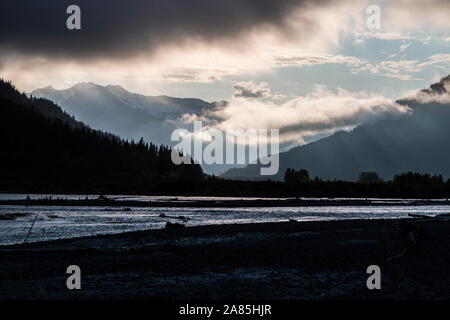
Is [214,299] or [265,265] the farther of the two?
[265,265]

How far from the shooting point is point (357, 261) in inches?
1024

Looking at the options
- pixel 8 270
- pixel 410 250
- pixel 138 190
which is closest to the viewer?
pixel 8 270

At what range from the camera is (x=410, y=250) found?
29109 millimetres

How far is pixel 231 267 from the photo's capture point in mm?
25203

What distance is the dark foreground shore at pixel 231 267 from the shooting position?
19.4 m

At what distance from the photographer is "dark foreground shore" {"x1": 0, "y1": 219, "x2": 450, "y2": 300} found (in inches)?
763

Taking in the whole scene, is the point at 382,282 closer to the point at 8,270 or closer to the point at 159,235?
the point at 8,270

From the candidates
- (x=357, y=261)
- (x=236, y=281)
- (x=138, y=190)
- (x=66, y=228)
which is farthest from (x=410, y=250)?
(x=138, y=190)

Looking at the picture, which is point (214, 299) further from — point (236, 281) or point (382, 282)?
point (382, 282)

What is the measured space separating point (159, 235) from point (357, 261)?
59.0 ft
